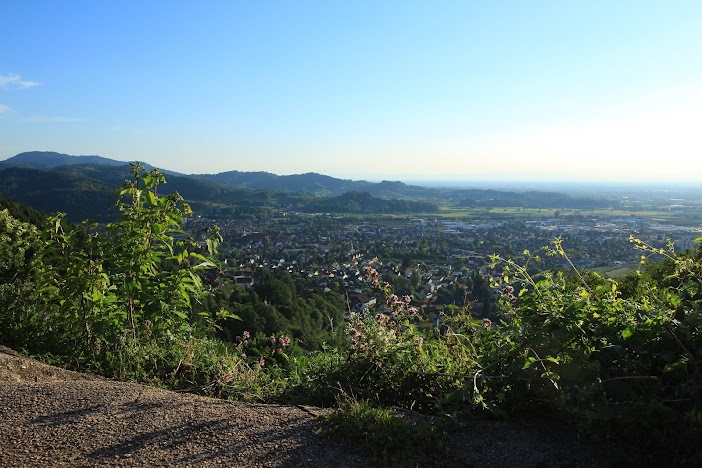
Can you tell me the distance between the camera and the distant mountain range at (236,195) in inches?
2192

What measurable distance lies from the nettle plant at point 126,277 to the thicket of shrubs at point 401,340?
0.05 feet

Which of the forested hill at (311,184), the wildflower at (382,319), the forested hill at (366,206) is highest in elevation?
the forested hill at (311,184)

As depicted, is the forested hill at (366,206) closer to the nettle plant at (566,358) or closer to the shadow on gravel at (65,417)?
the nettle plant at (566,358)

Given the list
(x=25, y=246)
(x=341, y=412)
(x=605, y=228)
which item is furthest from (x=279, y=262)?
(x=341, y=412)

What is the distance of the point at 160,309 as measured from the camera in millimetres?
3918

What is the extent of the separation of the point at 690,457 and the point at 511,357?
3.03 ft

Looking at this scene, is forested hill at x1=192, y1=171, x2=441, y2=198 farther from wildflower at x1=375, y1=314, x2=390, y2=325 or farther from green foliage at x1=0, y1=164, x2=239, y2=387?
wildflower at x1=375, y1=314, x2=390, y2=325

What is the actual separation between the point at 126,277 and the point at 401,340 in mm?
2398

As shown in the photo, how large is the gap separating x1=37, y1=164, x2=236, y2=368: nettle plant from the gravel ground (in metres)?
1.01

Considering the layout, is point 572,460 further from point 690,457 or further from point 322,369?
point 322,369

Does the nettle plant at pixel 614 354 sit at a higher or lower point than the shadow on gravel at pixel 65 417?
higher

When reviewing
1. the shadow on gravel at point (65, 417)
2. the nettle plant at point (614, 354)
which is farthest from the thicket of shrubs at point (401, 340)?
the shadow on gravel at point (65, 417)

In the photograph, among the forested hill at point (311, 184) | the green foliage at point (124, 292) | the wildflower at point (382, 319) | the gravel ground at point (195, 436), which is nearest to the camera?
the gravel ground at point (195, 436)

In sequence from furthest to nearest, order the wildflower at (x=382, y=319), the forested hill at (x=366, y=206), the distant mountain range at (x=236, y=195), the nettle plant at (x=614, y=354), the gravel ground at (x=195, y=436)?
the forested hill at (x=366, y=206), the distant mountain range at (x=236, y=195), the wildflower at (x=382, y=319), the gravel ground at (x=195, y=436), the nettle plant at (x=614, y=354)
